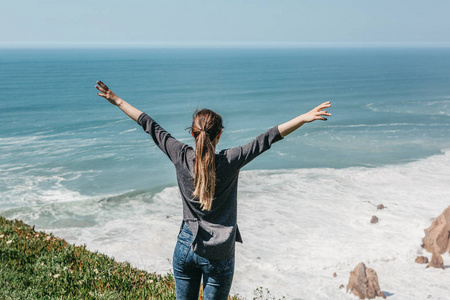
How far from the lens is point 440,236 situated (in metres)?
17.4

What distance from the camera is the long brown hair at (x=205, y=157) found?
271 centimetres

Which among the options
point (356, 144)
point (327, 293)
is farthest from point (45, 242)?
point (356, 144)

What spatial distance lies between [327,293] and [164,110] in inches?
1770

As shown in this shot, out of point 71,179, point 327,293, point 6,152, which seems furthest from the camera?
point 6,152

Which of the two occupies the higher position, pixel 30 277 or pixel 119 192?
pixel 30 277

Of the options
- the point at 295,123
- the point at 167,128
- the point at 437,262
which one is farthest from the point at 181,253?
the point at 167,128

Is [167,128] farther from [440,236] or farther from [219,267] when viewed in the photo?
[219,267]

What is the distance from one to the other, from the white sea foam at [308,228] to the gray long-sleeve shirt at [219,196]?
10.4 metres

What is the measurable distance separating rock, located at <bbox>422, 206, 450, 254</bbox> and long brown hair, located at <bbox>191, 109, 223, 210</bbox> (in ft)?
56.0

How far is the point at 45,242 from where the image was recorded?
699cm

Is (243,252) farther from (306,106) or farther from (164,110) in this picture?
(306,106)

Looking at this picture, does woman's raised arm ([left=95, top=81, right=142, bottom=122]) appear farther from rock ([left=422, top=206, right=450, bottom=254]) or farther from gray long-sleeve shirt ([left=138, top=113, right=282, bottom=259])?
rock ([left=422, top=206, right=450, bottom=254])

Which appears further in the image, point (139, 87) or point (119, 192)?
point (139, 87)

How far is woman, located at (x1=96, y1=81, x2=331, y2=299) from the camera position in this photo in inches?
109
